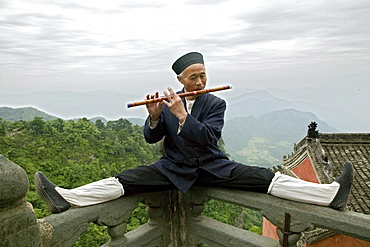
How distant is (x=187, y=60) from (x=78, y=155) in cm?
1825

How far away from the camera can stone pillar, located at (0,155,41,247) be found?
5.05 ft

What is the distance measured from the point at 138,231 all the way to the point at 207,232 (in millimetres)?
648

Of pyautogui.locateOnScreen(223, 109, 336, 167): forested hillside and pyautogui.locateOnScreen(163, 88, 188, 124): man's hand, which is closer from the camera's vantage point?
pyautogui.locateOnScreen(163, 88, 188, 124): man's hand

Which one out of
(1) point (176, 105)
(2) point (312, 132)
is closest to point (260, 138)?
(2) point (312, 132)

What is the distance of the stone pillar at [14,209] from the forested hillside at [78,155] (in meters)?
9.02

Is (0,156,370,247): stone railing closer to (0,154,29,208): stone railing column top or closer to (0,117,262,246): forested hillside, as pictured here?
(0,154,29,208): stone railing column top

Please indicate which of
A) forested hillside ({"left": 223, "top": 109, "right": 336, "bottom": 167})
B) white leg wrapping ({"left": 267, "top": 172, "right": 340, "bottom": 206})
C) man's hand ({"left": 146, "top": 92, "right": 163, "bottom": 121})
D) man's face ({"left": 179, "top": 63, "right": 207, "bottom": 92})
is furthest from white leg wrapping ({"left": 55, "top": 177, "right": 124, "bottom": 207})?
forested hillside ({"left": 223, "top": 109, "right": 336, "bottom": 167})

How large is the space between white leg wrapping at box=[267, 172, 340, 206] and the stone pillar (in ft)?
5.59

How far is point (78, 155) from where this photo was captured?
19047mm

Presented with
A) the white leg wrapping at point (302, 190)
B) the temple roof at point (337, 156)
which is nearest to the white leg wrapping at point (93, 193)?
the white leg wrapping at point (302, 190)

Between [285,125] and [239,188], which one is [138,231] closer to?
[239,188]

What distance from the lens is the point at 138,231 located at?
266 cm

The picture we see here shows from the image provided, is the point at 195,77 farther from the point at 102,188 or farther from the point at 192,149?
the point at 102,188

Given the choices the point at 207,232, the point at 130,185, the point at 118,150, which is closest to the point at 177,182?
the point at 130,185
